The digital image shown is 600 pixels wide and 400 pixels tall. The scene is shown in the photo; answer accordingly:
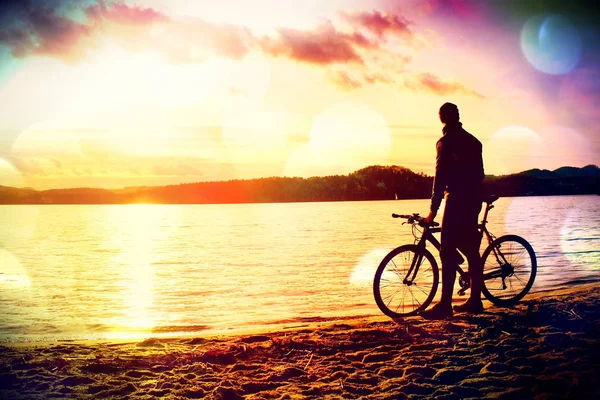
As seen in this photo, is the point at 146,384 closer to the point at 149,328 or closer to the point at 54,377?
the point at 54,377

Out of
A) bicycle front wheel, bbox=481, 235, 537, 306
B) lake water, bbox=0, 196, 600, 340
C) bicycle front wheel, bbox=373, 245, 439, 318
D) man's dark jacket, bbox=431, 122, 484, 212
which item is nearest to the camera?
man's dark jacket, bbox=431, 122, 484, 212

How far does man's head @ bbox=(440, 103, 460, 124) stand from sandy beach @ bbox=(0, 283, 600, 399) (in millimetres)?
2752

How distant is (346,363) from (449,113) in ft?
12.0

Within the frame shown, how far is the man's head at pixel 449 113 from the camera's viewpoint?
22.1ft

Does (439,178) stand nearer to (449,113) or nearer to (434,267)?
(449,113)

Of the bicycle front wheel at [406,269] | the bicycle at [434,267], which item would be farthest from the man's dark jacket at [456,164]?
the bicycle front wheel at [406,269]

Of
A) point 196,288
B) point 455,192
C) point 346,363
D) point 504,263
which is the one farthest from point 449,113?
point 196,288

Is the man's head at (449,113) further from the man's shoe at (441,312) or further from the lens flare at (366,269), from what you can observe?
the lens flare at (366,269)


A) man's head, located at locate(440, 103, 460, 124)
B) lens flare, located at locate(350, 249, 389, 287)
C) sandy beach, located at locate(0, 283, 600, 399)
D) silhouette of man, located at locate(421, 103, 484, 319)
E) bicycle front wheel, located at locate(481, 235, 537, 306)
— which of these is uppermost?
man's head, located at locate(440, 103, 460, 124)

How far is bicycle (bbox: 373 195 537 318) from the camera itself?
709 cm

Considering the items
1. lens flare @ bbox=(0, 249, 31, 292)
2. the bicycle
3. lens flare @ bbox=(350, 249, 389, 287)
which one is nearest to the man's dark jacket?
the bicycle

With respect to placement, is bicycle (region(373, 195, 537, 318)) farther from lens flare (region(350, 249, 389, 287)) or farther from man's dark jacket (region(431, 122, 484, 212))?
lens flare (region(350, 249, 389, 287))

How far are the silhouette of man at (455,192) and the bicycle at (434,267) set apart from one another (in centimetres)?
19

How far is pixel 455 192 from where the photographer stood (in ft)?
22.2
